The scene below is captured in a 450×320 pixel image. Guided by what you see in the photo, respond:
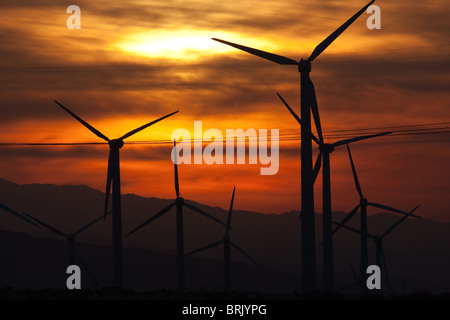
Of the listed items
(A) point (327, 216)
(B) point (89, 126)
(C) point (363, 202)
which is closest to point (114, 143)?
(B) point (89, 126)

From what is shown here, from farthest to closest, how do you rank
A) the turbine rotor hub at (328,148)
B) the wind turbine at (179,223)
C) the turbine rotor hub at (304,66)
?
the wind turbine at (179,223)
the turbine rotor hub at (328,148)
the turbine rotor hub at (304,66)

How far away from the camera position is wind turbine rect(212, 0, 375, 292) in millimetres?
75000

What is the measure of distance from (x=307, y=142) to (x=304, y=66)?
32.6 feet

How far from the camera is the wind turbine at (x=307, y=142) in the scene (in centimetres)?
7500

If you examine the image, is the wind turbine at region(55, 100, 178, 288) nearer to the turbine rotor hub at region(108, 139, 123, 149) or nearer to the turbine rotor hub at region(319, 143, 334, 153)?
the turbine rotor hub at region(108, 139, 123, 149)

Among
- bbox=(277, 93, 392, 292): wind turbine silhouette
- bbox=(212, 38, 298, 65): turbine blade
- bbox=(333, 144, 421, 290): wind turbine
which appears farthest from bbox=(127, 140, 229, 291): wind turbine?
bbox=(212, 38, 298, 65): turbine blade

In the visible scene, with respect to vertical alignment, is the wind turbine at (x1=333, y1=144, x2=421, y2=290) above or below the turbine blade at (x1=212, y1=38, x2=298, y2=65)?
below

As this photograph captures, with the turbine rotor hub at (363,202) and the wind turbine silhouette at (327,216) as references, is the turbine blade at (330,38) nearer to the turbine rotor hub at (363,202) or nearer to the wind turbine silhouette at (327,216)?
the wind turbine silhouette at (327,216)

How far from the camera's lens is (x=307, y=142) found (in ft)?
252

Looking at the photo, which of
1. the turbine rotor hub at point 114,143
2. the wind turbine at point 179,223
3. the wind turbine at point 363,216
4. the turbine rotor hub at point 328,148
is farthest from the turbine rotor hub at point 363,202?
the turbine rotor hub at point 114,143

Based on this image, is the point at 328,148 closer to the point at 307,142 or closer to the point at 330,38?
the point at 330,38
